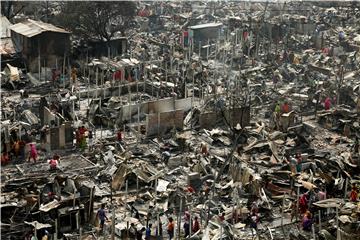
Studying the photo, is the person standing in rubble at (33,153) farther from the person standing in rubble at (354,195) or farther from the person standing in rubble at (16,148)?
the person standing in rubble at (354,195)

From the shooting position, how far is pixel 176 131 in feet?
74.9

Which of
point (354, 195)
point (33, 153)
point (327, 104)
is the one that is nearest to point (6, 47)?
point (33, 153)

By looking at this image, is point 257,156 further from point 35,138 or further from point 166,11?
point 166,11

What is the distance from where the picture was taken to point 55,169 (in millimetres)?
19312

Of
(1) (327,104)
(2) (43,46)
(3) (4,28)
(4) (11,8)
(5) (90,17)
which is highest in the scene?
(5) (90,17)

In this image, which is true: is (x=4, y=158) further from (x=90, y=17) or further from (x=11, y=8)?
(x=11, y=8)

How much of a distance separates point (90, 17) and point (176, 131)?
1429 centimetres

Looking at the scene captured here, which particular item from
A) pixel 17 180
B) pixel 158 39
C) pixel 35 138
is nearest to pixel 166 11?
pixel 158 39

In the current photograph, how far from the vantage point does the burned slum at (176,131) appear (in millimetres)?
15727

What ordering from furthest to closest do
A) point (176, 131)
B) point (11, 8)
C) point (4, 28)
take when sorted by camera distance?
point (11, 8)
point (4, 28)
point (176, 131)

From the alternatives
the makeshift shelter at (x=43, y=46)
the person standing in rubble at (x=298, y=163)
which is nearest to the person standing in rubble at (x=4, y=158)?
the person standing in rubble at (x=298, y=163)

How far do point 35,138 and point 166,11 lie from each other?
110 ft

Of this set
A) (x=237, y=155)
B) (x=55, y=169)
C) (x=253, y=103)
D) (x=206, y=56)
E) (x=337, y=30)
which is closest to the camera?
(x=55, y=169)

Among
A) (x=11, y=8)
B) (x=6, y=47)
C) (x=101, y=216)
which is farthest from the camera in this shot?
(x=11, y=8)
